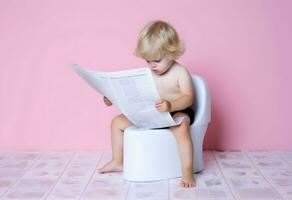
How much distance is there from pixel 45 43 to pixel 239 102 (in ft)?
2.27

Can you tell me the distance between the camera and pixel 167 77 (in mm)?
1475

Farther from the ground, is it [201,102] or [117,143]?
[201,102]

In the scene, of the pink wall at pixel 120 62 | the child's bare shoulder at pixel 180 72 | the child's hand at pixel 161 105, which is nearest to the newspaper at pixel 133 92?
the child's hand at pixel 161 105

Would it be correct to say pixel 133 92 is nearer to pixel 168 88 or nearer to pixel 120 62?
pixel 168 88

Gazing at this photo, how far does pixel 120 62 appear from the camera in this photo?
1.74m

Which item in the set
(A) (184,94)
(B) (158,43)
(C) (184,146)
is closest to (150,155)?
(C) (184,146)

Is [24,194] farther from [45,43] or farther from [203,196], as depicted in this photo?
[45,43]

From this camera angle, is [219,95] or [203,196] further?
[219,95]

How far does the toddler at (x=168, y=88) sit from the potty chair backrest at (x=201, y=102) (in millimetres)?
21

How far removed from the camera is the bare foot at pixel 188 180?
135 centimetres

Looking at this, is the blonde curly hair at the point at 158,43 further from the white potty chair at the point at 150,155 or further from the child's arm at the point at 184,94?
the white potty chair at the point at 150,155

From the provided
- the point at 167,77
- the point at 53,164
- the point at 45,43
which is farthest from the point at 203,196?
the point at 45,43

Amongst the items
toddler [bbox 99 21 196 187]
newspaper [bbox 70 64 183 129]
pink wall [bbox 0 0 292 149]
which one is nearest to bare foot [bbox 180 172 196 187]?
toddler [bbox 99 21 196 187]

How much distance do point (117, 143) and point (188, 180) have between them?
0.26 metres
